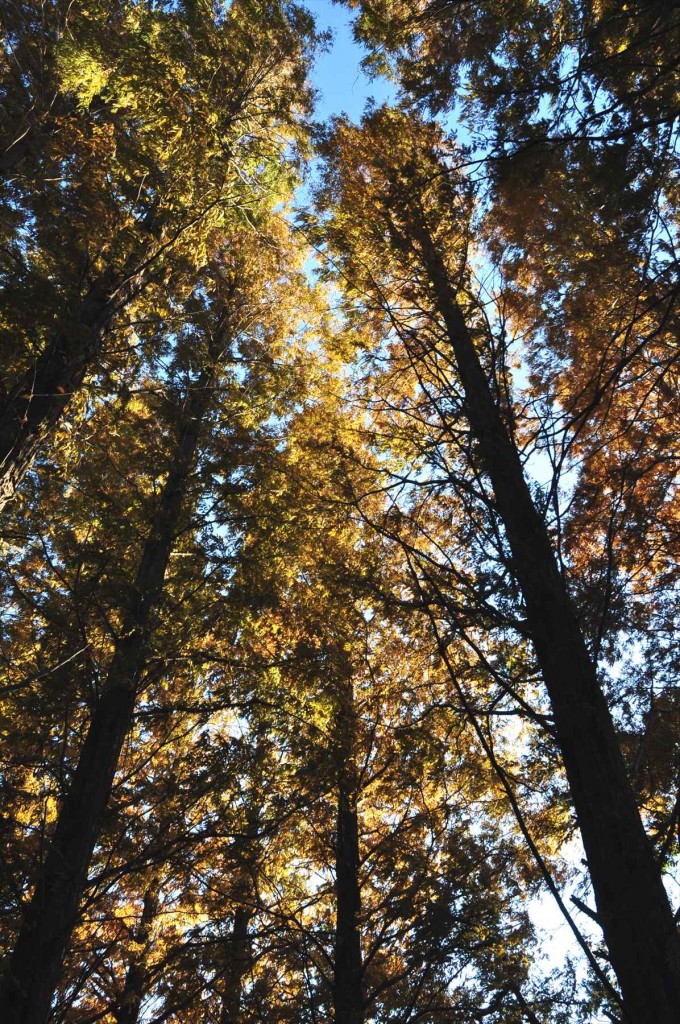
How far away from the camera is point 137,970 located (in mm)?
8648

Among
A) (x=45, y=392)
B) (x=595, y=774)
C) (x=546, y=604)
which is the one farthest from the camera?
(x=45, y=392)

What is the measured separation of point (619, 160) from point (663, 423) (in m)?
4.53

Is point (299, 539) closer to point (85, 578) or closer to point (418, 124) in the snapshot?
point (85, 578)

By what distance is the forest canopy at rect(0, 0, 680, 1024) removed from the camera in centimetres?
489

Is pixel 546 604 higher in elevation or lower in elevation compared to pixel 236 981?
higher

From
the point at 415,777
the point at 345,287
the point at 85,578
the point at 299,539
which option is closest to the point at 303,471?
the point at 299,539

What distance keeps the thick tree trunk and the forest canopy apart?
0.04 m

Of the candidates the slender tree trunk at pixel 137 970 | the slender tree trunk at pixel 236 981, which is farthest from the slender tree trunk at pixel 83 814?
the slender tree trunk at pixel 236 981

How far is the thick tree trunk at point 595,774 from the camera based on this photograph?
9.12ft

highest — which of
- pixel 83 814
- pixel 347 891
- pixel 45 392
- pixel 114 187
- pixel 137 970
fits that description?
pixel 114 187

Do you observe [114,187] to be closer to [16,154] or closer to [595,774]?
[16,154]

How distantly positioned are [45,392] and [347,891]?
233 inches

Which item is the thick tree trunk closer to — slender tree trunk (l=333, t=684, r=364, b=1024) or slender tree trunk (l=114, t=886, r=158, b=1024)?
slender tree trunk (l=333, t=684, r=364, b=1024)

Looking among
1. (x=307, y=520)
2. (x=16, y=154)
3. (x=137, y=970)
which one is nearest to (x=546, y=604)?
(x=307, y=520)
